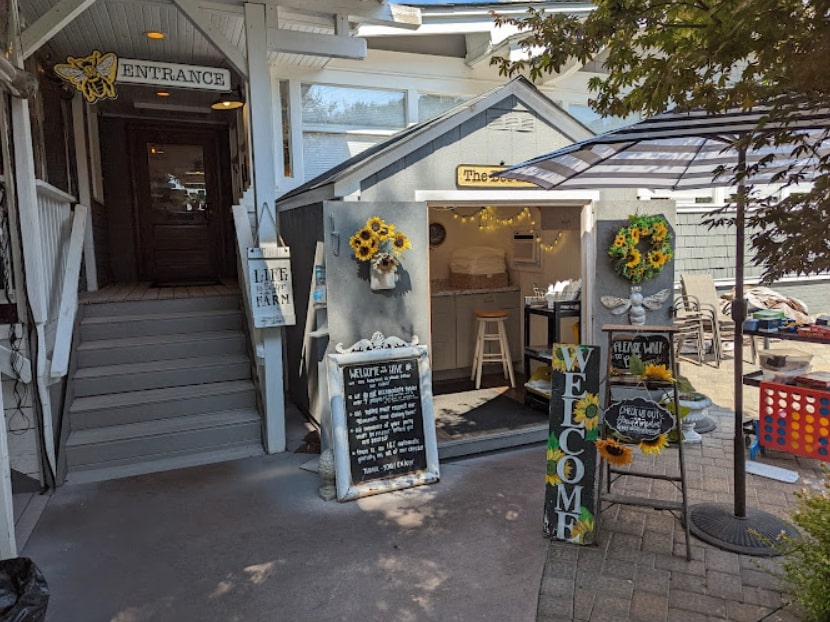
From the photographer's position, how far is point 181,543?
3.59 metres

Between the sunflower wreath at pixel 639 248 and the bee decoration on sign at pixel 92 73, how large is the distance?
422 cm

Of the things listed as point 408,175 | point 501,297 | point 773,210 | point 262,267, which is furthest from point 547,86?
point 773,210

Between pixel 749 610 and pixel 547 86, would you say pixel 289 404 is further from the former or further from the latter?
pixel 547 86

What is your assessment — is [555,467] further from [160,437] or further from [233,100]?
[233,100]

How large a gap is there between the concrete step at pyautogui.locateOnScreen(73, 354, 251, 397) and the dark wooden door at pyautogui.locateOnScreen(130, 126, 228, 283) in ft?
10.1

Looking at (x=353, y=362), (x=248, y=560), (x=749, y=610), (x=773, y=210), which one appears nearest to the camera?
(x=773, y=210)

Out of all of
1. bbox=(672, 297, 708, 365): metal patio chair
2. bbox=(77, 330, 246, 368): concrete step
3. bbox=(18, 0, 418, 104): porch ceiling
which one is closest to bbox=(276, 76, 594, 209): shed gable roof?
bbox=(18, 0, 418, 104): porch ceiling

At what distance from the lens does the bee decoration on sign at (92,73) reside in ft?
13.6

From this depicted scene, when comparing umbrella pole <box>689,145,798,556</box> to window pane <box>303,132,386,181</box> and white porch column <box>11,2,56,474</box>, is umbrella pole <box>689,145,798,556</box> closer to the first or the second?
white porch column <box>11,2,56,474</box>

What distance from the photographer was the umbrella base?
3369mm

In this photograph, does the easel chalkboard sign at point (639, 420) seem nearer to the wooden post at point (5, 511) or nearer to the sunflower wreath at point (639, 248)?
the sunflower wreath at point (639, 248)

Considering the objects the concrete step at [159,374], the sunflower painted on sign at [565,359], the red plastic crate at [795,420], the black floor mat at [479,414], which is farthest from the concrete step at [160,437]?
the red plastic crate at [795,420]

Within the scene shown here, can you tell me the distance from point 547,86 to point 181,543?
7.49 m

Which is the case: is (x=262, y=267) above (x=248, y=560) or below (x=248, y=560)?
above
